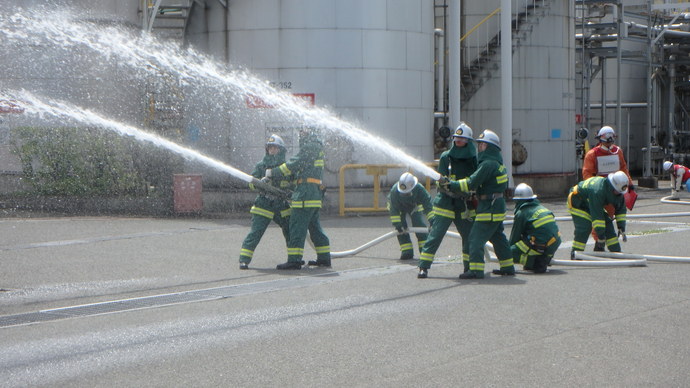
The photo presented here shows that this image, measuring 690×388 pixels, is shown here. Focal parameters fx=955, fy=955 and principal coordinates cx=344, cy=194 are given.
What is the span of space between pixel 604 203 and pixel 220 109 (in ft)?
32.1

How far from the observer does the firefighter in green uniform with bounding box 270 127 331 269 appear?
37.9ft

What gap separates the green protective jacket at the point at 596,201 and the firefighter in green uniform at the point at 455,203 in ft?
6.37

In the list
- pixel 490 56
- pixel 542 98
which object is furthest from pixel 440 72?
pixel 542 98

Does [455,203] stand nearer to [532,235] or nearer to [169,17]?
[532,235]

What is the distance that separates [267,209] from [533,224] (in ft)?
10.7

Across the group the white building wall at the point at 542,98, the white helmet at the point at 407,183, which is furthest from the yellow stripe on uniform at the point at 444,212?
the white building wall at the point at 542,98

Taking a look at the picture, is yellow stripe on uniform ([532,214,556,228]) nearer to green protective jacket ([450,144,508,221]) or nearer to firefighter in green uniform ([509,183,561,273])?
firefighter in green uniform ([509,183,561,273])

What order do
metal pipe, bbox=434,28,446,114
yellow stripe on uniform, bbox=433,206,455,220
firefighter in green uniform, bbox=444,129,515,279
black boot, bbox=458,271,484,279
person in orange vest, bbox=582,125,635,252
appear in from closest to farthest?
firefighter in green uniform, bbox=444,129,515,279 < black boot, bbox=458,271,484,279 < yellow stripe on uniform, bbox=433,206,455,220 < person in orange vest, bbox=582,125,635,252 < metal pipe, bbox=434,28,446,114

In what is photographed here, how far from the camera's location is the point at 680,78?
3459 centimetres

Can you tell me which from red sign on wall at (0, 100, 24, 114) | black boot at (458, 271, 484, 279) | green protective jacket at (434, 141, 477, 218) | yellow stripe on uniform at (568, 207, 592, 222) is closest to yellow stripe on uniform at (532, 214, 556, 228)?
green protective jacket at (434, 141, 477, 218)

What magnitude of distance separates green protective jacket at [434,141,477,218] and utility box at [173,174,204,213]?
8.83 metres

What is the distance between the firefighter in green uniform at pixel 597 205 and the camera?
11.9m

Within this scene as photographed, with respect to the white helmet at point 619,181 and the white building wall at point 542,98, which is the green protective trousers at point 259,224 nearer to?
the white helmet at point 619,181

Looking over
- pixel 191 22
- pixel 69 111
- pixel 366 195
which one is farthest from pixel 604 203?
pixel 69 111
